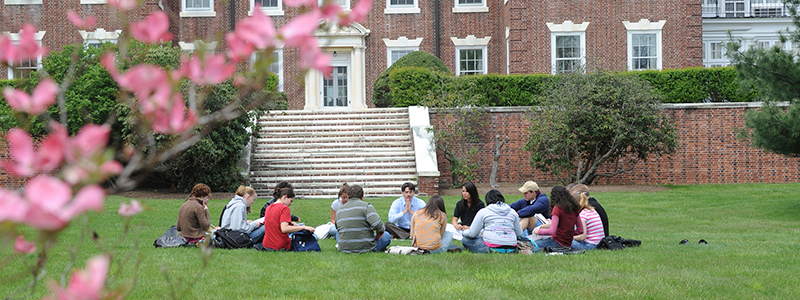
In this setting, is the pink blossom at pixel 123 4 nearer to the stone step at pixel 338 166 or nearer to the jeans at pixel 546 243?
the jeans at pixel 546 243

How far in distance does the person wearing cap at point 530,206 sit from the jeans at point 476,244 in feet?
4.14

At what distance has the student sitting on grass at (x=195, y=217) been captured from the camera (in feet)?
32.6

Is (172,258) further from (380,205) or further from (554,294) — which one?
(380,205)

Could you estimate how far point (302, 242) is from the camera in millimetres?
9922

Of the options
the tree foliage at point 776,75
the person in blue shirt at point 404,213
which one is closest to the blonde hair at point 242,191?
the person in blue shirt at point 404,213

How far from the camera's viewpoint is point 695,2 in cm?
2494

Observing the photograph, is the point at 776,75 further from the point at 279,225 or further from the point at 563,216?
the point at 279,225

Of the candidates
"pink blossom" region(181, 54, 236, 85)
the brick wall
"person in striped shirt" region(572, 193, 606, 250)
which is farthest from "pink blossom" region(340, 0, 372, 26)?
the brick wall

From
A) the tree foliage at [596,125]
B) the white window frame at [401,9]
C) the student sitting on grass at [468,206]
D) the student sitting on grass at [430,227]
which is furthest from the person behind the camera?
the white window frame at [401,9]

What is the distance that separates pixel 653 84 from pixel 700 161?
288cm

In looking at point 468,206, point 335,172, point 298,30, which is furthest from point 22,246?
point 335,172

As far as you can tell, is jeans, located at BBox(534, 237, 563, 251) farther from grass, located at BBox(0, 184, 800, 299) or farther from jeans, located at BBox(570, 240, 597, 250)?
grass, located at BBox(0, 184, 800, 299)

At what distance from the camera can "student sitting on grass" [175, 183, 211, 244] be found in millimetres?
9922

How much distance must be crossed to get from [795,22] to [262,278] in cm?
1055
